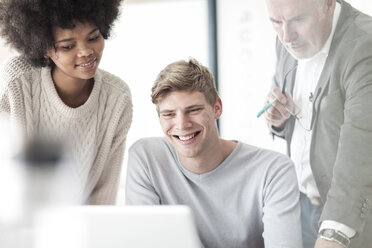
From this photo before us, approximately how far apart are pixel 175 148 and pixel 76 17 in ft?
1.75

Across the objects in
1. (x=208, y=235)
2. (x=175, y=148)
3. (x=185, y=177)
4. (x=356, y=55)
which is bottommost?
(x=208, y=235)

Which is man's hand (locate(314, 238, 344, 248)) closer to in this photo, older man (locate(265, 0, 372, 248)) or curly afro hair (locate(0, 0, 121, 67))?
older man (locate(265, 0, 372, 248))

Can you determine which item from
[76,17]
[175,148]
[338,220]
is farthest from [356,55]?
[76,17]

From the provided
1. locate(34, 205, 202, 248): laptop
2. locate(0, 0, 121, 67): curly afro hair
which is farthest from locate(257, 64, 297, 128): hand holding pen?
locate(34, 205, 202, 248): laptop

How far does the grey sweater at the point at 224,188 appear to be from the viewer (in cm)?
145

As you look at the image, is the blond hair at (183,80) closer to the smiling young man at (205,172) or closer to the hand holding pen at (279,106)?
the smiling young man at (205,172)

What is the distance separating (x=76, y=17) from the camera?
1.41m

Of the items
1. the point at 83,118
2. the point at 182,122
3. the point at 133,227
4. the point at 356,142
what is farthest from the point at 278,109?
the point at 133,227

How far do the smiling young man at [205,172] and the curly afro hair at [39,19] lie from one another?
32 cm

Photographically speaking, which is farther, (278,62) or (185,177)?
(278,62)

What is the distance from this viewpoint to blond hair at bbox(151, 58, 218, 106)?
4.73 ft

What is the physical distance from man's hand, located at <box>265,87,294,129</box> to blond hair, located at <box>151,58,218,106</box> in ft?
1.08

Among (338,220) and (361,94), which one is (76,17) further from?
(338,220)

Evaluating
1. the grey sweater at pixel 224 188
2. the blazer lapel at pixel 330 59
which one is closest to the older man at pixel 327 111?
the blazer lapel at pixel 330 59
